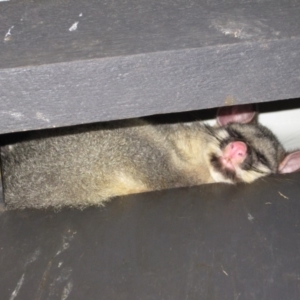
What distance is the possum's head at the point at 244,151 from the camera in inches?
94.6

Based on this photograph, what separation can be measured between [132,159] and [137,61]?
3.62 ft

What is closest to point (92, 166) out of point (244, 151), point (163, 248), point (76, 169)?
point (76, 169)

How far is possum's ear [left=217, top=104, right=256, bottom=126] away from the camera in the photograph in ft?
8.24

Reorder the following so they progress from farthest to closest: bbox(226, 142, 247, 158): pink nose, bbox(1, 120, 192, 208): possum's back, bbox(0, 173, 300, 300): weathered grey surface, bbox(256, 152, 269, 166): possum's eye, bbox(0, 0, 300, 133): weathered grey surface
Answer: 1. bbox(256, 152, 269, 166): possum's eye
2. bbox(226, 142, 247, 158): pink nose
3. bbox(1, 120, 192, 208): possum's back
4. bbox(0, 173, 300, 300): weathered grey surface
5. bbox(0, 0, 300, 133): weathered grey surface

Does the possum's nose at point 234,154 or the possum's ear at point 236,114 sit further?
the possum's ear at point 236,114

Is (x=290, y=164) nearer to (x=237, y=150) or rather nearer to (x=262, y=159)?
(x=262, y=159)

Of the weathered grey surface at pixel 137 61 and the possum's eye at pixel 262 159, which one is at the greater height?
the weathered grey surface at pixel 137 61

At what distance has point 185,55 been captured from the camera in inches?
49.0

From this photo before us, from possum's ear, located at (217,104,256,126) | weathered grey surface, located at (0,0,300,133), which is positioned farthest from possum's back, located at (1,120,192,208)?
weathered grey surface, located at (0,0,300,133)

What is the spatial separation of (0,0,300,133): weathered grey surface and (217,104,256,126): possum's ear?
113 cm

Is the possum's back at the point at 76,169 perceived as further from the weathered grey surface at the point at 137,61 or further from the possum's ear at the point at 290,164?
the weathered grey surface at the point at 137,61

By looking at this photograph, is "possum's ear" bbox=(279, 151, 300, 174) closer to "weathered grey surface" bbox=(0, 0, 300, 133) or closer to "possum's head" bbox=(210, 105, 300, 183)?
"possum's head" bbox=(210, 105, 300, 183)

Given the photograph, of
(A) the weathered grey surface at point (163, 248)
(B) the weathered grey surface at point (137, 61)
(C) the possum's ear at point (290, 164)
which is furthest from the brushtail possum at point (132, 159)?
(B) the weathered grey surface at point (137, 61)

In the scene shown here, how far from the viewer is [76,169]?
7.23 feet
